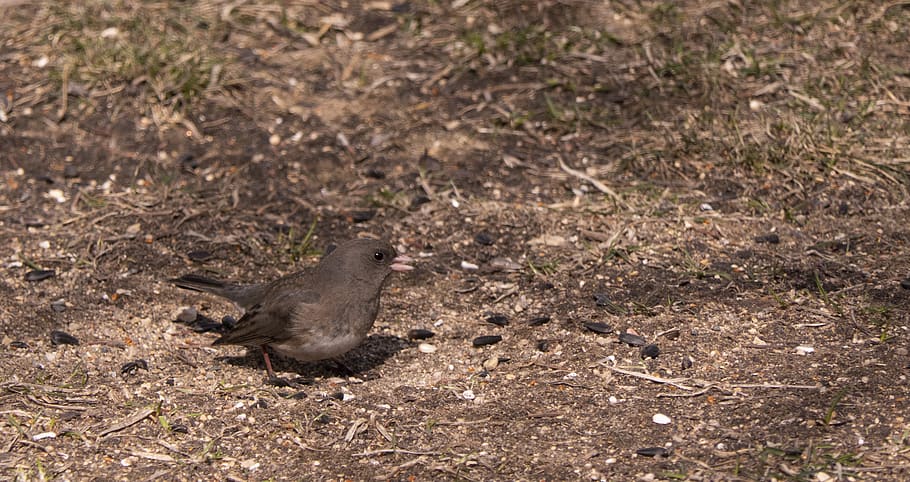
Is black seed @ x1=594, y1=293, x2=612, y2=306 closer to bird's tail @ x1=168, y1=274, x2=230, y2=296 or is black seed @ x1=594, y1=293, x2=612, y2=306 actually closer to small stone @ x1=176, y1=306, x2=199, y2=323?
bird's tail @ x1=168, y1=274, x2=230, y2=296

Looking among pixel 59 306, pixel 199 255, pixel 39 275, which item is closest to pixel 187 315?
pixel 199 255

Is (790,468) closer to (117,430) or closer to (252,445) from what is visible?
(252,445)

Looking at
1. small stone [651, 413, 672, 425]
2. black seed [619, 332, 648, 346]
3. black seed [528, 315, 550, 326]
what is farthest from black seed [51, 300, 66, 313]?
small stone [651, 413, 672, 425]

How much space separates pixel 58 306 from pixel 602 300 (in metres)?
3.18

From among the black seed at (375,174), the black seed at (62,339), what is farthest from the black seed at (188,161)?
the black seed at (62,339)

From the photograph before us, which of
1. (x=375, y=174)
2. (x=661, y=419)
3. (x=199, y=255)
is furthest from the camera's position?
(x=375, y=174)

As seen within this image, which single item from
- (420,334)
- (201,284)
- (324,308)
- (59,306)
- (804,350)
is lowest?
(420,334)

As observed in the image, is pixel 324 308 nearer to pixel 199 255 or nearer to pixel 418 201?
pixel 199 255

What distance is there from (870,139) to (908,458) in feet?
10.8

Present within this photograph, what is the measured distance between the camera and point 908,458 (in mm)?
4543

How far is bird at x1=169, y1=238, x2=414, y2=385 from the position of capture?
5605 millimetres

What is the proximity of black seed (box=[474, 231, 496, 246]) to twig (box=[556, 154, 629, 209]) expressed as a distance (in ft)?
2.79

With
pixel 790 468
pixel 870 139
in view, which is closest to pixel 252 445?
pixel 790 468

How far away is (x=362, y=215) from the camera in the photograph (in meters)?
7.16
